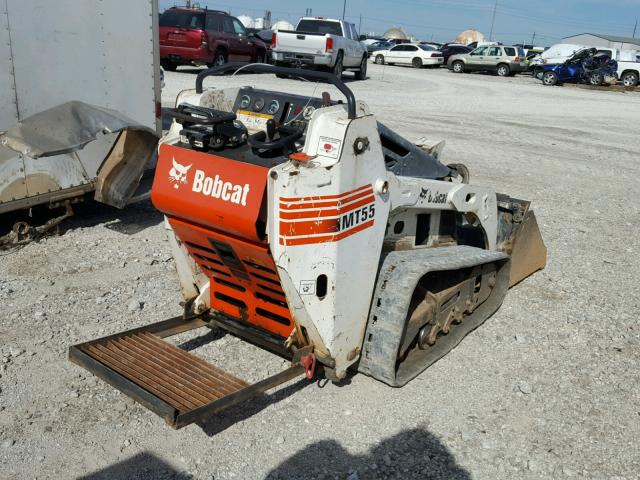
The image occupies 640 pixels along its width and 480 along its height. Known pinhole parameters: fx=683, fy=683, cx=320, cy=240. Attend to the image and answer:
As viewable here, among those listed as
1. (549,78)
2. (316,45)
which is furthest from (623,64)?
(316,45)

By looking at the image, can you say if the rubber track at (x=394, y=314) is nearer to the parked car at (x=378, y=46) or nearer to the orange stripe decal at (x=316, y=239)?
the orange stripe decal at (x=316, y=239)

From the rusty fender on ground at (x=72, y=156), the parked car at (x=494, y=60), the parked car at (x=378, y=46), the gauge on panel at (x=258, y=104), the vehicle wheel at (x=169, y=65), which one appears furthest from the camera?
the parked car at (x=378, y=46)

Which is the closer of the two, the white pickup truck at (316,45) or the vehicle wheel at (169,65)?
the vehicle wheel at (169,65)

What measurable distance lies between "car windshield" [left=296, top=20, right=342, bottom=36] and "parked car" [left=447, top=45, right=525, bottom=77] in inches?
545

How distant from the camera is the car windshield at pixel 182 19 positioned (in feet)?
67.1

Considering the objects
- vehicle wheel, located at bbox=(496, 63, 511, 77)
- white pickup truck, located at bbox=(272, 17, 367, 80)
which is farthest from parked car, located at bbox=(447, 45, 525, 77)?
white pickup truck, located at bbox=(272, 17, 367, 80)

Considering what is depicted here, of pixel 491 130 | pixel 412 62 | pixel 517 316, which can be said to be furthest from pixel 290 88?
pixel 412 62

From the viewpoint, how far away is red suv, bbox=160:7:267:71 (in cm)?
2022

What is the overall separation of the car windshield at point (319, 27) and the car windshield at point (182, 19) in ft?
11.4

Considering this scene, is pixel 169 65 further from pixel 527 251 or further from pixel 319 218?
pixel 319 218

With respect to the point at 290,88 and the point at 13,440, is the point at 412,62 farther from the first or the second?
the point at 13,440

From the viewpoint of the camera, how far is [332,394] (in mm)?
4156

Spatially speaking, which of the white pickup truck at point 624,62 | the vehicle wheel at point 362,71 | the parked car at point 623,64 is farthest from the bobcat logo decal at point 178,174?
the white pickup truck at point 624,62

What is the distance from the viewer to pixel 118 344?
13.5ft
